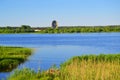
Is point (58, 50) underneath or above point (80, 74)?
underneath

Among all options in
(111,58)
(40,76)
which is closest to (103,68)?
(40,76)

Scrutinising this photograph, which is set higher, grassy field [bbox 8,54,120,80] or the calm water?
grassy field [bbox 8,54,120,80]

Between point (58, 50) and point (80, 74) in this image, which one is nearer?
point (80, 74)

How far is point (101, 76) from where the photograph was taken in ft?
65.3

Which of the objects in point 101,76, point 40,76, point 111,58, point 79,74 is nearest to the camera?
point 101,76

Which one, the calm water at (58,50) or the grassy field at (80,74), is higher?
the grassy field at (80,74)

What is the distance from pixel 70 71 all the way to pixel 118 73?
119 inches

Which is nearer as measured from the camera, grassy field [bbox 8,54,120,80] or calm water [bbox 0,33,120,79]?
grassy field [bbox 8,54,120,80]

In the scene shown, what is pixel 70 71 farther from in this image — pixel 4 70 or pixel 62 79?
pixel 4 70

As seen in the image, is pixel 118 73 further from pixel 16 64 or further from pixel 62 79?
pixel 16 64

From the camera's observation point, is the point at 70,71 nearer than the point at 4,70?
Yes

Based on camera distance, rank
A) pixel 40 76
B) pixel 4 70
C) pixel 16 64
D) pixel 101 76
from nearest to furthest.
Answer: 1. pixel 101 76
2. pixel 40 76
3. pixel 4 70
4. pixel 16 64

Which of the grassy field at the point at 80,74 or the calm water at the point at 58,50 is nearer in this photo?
the grassy field at the point at 80,74

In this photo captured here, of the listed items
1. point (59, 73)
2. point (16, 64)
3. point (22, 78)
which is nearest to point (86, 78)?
point (59, 73)
